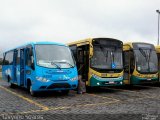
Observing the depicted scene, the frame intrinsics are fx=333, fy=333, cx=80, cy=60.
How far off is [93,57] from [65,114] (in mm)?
7133

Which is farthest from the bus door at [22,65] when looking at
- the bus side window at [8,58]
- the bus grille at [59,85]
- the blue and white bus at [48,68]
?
the bus side window at [8,58]

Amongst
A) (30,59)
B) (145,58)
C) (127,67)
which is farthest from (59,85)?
(145,58)

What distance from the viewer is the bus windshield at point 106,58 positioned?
1713 cm

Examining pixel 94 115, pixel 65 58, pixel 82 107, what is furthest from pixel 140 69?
pixel 94 115

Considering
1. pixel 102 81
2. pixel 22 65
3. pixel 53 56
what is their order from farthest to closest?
1. pixel 22 65
2. pixel 102 81
3. pixel 53 56

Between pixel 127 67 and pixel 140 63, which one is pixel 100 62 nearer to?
pixel 127 67

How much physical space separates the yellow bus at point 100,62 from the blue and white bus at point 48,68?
5.13 ft

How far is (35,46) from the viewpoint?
15.4 meters

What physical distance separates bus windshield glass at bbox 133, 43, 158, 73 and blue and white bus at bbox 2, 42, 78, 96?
5159 mm

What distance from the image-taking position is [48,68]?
48.1 ft

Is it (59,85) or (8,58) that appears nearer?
(59,85)

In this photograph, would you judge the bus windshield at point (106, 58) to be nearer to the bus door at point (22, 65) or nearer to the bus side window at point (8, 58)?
the bus door at point (22, 65)

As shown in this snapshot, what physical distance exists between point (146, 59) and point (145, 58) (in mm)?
83

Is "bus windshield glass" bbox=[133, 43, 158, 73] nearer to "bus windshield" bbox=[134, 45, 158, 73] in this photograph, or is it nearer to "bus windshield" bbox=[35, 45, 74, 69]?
"bus windshield" bbox=[134, 45, 158, 73]
